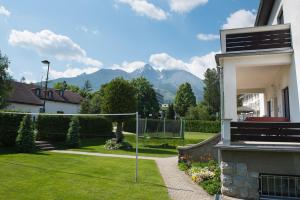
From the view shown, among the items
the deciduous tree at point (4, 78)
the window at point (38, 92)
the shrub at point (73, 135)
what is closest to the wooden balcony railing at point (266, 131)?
the shrub at point (73, 135)

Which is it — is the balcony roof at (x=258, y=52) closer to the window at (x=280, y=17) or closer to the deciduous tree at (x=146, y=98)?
the window at (x=280, y=17)

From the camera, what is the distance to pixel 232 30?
37.6 feet

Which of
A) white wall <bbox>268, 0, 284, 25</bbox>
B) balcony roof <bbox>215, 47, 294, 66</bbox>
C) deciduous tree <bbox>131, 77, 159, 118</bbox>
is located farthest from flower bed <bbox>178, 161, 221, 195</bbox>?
deciduous tree <bbox>131, 77, 159, 118</bbox>

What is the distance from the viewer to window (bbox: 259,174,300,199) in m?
7.98

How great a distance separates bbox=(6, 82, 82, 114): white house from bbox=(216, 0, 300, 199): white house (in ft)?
95.4

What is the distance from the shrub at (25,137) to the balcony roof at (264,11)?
1553 cm

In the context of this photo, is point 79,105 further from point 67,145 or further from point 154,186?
point 154,186

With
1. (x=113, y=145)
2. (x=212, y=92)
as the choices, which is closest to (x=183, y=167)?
(x=113, y=145)

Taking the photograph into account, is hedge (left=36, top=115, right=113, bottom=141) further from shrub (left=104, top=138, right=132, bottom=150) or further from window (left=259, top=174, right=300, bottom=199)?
window (left=259, top=174, right=300, bottom=199)

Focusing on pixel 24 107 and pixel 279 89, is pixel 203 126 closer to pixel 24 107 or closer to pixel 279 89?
pixel 24 107

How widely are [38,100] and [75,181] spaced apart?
35.1 meters

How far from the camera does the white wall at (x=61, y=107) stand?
4665cm

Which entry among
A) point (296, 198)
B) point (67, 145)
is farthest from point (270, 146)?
point (67, 145)

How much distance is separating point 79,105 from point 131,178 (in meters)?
45.3
